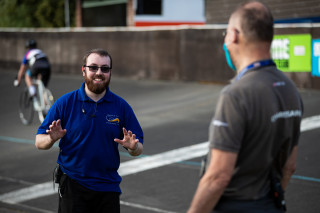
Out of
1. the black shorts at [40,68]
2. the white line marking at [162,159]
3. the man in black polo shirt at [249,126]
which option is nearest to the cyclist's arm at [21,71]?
the black shorts at [40,68]

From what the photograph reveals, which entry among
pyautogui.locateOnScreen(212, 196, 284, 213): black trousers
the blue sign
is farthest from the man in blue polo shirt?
the blue sign

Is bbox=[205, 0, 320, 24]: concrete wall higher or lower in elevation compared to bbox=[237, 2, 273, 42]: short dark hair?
higher

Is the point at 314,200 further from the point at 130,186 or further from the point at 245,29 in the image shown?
the point at 245,29

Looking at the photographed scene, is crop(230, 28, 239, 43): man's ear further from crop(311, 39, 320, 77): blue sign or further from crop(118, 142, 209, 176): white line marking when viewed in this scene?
crop(311, 39, 320, 77): blue sign

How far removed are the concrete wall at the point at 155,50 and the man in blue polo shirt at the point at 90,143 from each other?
1268 cm

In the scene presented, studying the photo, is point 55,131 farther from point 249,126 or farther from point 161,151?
point 161,151

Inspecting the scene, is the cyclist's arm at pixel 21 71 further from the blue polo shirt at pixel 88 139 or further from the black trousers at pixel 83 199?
the black trousers at pixel 83 199

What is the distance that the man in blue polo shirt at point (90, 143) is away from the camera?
4.66 meters

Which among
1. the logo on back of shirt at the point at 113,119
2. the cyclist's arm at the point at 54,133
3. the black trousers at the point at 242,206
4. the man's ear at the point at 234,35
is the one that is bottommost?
the black trousers at the point at 242,206

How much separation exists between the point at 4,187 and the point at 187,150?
11.9ft

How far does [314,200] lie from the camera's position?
7.64 meters

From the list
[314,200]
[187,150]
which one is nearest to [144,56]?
[187,150]

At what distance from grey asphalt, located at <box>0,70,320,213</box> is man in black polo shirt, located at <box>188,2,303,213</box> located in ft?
14.6

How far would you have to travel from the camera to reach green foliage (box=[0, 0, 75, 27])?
36.8 metres
